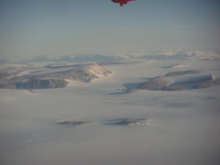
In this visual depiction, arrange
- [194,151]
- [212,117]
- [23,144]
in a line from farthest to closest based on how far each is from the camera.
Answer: [212,117], [23,144], [194,151]

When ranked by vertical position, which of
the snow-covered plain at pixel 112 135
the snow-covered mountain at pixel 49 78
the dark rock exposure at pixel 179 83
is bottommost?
the snow-covered plain at pixel 112 135

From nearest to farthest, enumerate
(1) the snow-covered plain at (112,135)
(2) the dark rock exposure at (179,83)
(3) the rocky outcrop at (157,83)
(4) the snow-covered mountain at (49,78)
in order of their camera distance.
Result: (1) the snow-covered plain at (112,135)
(2) the dark rock exposure at (179,83)
(3) the rocky outcrop at (157,83)
(4) the snow-covered mountain at (49,78)

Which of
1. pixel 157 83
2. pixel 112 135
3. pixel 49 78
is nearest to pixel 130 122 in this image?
pixel 112 135

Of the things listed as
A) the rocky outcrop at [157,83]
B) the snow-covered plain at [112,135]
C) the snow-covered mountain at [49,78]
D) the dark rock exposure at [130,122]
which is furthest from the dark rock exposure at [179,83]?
the dark rock exposure at [130,122]

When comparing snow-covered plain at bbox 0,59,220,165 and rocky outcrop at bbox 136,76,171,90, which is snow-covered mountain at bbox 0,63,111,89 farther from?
snow-covered plain at bbox 0,59,220,165

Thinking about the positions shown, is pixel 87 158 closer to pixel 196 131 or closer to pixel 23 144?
pixel 23 144

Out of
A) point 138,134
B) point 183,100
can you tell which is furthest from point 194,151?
point 183,100

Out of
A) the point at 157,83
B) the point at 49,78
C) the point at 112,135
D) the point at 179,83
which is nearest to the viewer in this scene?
the point at 112,135

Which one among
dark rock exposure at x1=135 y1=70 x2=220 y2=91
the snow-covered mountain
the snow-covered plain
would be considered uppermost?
the snow-covered mountain

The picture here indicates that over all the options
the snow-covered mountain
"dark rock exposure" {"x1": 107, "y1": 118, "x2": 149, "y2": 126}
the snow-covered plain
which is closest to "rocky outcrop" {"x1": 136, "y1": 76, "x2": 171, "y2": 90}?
the snow-covered mountain

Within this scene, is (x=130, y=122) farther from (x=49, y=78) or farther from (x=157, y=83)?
(x=49, y=78)

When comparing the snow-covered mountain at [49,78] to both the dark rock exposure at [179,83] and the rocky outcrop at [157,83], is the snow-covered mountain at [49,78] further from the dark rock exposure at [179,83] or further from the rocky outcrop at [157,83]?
the dark rock exposure at [179,83]
